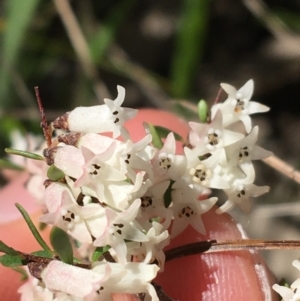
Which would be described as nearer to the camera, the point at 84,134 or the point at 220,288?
the point at 84,134

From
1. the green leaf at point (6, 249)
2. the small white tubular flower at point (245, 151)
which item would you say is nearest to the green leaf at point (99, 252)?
the green leaf at point (6, 249)

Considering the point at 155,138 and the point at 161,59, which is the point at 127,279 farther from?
the point at 161,59

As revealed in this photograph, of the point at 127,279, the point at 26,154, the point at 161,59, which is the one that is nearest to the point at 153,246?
the point at 127,279

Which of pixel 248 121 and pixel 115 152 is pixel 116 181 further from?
pixel 248 121

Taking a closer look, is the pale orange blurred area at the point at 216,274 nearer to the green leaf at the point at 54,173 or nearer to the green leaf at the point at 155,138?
the green leaf at the point at 155,138

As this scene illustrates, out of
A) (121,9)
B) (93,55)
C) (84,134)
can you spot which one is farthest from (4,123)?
(84,134)

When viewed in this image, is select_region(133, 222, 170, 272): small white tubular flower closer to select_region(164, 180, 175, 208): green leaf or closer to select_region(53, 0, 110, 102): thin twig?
select_region(164, 180, 175, 208): green leaf
